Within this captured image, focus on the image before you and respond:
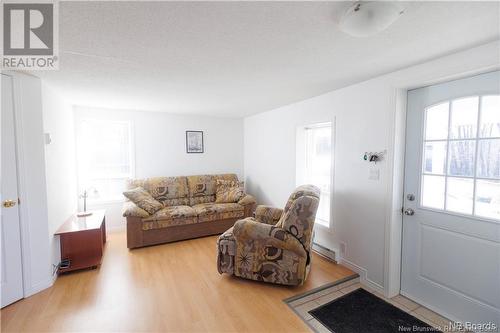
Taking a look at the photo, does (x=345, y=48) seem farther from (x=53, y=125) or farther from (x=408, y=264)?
(x=53, y=125)

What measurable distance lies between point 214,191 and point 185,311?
104 inches

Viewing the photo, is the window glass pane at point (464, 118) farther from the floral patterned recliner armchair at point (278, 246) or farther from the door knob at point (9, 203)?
the door knob at point (9, 203)

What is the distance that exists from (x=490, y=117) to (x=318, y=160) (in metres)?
1.92

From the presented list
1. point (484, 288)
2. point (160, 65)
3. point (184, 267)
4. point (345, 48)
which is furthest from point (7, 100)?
point (484, 288)

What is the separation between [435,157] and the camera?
2053 millimetres

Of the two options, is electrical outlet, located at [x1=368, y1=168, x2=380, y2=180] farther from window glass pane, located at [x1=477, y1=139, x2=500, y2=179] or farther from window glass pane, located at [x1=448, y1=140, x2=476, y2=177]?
window glass pane, located at [x1=477, y1=139, x2=500, y2=179]

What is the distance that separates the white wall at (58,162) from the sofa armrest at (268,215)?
2.36 m

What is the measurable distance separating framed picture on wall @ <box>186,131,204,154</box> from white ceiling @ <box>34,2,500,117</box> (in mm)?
1841

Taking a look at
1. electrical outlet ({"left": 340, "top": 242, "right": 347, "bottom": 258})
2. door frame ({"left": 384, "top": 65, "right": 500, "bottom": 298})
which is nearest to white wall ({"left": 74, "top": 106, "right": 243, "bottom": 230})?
electrical outlet ({"left": 340, "top": 242, "right": 347, "bottom": 258})

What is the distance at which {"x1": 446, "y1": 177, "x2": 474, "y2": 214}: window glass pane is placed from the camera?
1.84 metres

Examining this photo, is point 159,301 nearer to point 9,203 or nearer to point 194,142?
point 9,203

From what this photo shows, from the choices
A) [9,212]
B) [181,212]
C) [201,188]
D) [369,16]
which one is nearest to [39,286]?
[9,212]

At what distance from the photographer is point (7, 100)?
6.78 feet

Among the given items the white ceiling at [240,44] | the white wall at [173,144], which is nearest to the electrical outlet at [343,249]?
the white ceiling at [240,44]
